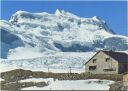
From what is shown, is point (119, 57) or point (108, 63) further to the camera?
point (108, 63)

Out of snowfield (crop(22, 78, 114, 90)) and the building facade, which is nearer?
snowfield (crop(22, 78, 114, 90))

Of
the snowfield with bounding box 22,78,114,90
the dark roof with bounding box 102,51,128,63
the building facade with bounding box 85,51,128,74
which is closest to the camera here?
the snowfield with bounding box 22,78,114,90

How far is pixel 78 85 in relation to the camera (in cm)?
6244

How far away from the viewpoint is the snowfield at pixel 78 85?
60.6 meters

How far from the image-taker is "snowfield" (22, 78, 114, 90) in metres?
60.6

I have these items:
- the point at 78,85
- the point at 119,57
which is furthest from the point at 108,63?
the point at 78,85

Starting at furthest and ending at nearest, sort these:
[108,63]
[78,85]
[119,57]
A: [108,63], [119,57], [78,85]

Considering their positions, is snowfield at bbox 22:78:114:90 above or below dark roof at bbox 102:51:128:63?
below

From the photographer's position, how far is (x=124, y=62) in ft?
277

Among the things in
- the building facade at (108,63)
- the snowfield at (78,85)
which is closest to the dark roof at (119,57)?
the building facade at (108,63)

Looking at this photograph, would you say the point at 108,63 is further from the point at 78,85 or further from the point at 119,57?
the point at 78,85

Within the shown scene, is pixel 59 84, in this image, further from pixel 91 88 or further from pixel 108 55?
pixel 108 55

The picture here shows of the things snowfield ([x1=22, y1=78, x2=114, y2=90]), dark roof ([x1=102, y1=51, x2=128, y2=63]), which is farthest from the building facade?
snowfield ([x1=22, y1=78, x2=114, y2=90])

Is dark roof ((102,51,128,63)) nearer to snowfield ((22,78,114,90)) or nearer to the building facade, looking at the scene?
the building facade
